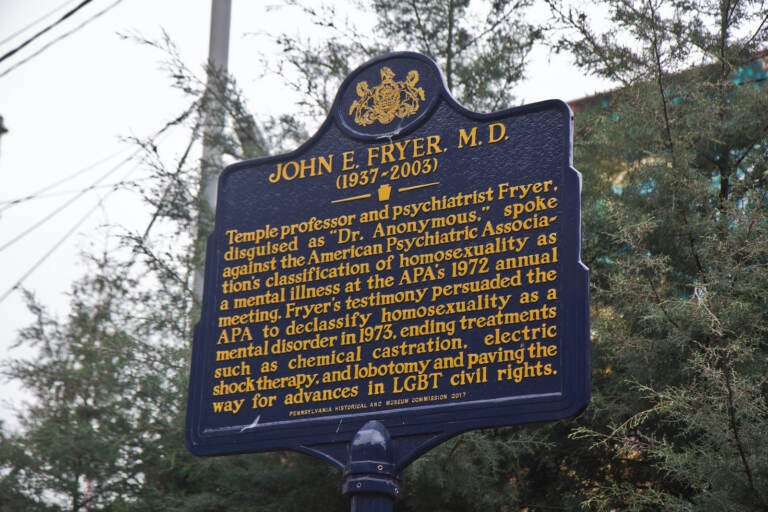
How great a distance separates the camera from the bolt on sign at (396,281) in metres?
5.95

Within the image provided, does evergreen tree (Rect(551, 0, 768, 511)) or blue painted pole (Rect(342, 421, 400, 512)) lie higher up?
evergreen tree (Rect(551, 0, 768, 511))

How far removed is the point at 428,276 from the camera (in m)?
6.36

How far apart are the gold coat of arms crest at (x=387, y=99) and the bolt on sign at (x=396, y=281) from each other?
11 millimetres

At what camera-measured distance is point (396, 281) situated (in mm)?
6461

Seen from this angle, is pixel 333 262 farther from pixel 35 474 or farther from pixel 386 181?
pixel 35 474

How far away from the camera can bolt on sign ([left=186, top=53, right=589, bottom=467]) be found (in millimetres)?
5945

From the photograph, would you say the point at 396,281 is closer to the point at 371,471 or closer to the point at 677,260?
the point at 371,471

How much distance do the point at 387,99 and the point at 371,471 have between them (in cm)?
256

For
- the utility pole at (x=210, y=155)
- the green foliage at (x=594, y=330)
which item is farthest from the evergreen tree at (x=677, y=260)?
the utility pole at (x=210, y=155)

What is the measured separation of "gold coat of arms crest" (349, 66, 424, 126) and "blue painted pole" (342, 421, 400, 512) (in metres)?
2.15

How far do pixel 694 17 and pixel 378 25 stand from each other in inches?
140

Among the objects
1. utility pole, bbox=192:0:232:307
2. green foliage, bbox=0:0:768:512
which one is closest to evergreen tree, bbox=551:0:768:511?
green foliage, bbox=0:0:768:512

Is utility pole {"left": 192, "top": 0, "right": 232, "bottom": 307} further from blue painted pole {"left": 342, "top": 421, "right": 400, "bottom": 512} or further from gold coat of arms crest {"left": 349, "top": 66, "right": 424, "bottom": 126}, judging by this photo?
blue painted pole {"left": 342, "top": 421, "right": 400, "bottom": 512}

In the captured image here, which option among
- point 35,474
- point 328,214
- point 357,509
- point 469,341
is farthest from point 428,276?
point 35,474
